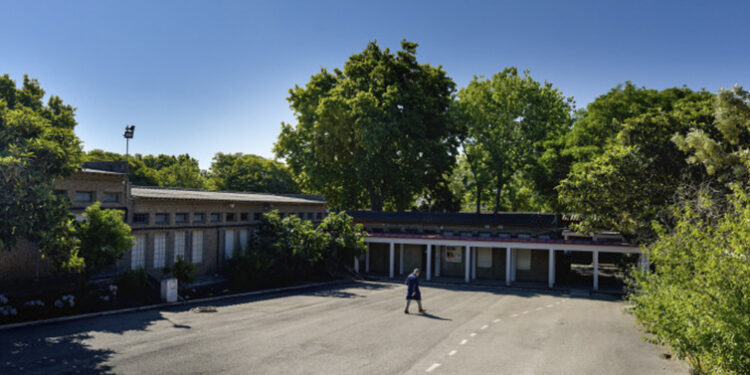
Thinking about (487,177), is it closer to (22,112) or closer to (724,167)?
(724,167)

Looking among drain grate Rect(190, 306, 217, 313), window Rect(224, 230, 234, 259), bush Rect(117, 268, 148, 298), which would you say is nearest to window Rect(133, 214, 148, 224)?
bush Rect(117, 268, 148, 298)

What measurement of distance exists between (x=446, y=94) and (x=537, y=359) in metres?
37.0

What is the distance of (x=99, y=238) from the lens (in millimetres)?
18797

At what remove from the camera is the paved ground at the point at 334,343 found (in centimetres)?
1201

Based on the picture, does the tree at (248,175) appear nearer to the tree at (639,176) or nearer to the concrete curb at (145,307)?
the concrete curb at (145,307)

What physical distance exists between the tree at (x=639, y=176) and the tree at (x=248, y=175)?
47605 mm

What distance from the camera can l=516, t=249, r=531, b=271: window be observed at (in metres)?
35.9

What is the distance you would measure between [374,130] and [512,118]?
12460 millimetres

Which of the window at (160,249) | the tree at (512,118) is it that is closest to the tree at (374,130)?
the tree at (512,118)

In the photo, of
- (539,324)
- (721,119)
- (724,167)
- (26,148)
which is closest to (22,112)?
(26,148)

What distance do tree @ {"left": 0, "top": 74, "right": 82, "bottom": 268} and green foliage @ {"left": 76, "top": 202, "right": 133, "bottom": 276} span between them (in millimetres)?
1039

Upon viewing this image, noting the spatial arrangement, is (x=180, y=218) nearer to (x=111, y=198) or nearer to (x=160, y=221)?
(x=160, y=221)

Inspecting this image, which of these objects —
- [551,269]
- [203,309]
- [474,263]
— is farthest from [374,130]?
[203,309]

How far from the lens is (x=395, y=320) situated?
1875cm
